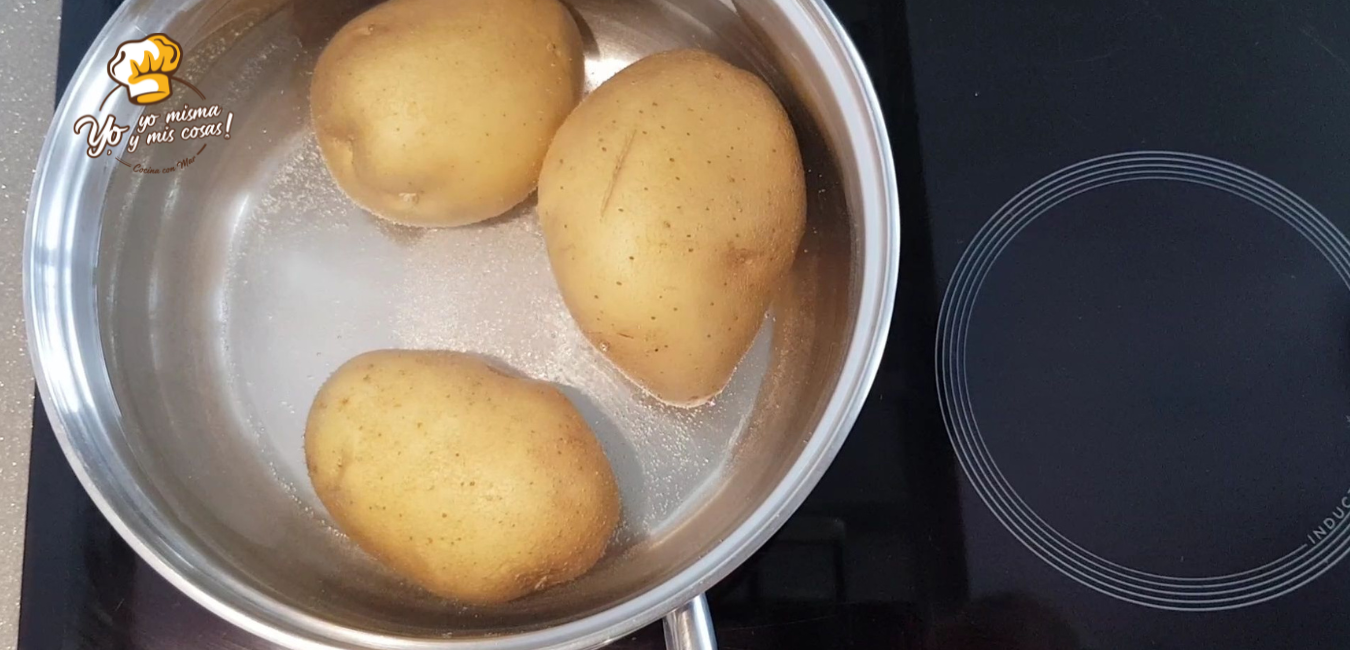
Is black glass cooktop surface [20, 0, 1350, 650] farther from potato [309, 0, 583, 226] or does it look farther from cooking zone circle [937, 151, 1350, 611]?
potato [309, 0, 583, 226]

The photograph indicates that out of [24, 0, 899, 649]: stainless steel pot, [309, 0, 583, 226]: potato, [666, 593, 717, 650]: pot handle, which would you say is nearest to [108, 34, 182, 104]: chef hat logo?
[24, 0, 899, 649]: stainless steel pot

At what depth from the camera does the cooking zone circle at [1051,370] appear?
57 centimetres

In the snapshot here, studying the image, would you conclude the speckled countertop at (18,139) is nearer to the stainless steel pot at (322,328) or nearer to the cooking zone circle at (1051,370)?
the stainless steel pot at (322,328)

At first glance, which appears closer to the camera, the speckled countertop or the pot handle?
the pot handle

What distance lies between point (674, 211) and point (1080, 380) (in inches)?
12.7

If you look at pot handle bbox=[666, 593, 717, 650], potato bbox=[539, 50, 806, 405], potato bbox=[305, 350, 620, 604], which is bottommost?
pot handle bbox=[666, 593, 717, 650]

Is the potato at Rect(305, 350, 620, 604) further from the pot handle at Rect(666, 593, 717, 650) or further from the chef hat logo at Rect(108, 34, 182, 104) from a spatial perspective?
the chef hat logo at Rect(108, 34, 182, 104)

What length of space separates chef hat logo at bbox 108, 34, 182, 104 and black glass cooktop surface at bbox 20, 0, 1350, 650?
0.28 metres

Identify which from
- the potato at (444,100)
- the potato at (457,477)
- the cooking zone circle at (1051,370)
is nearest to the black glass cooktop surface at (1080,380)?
the cooking zone circle at (1051,370)

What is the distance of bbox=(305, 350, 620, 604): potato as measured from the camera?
0.53m

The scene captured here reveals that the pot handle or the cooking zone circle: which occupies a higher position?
the cooking zone circle

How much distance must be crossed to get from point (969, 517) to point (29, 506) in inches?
26.9

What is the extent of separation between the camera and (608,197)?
533mm

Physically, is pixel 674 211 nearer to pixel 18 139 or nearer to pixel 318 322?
pixel 318 322
